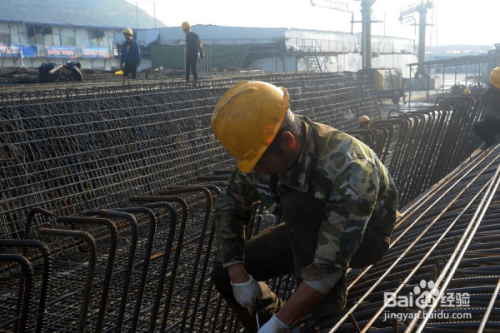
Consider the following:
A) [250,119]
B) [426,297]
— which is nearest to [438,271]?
[426,297]

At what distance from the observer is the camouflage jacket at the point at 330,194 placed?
2.78 metres

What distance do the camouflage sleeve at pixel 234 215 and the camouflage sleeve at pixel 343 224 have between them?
0.56 metres

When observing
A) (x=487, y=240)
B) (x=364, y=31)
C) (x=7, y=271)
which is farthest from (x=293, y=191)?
(x=364, y=31)

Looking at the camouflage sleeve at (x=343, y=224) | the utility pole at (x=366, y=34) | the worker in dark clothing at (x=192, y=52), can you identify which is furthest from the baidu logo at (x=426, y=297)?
the utility pole at (x=366, y=34)

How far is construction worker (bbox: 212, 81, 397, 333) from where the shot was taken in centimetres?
279

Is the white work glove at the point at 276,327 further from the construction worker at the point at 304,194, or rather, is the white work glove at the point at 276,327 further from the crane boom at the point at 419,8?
the crane boom at the point at 419,8

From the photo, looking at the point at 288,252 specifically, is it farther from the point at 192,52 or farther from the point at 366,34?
the point at 366,34

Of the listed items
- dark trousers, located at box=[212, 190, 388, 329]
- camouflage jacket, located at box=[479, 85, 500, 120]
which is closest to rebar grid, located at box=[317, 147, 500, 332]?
dark trousers, located at box=[212, 190, 388, 329]

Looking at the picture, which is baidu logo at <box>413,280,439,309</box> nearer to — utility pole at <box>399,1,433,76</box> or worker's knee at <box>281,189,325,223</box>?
worker's knee at <box>281,189,325,223</box>

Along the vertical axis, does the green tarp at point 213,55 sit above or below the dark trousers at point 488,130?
above

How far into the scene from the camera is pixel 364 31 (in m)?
29.3

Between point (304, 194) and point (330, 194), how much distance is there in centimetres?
14

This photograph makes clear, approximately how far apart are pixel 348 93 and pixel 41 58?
3167cm

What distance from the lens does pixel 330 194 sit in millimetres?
2891
